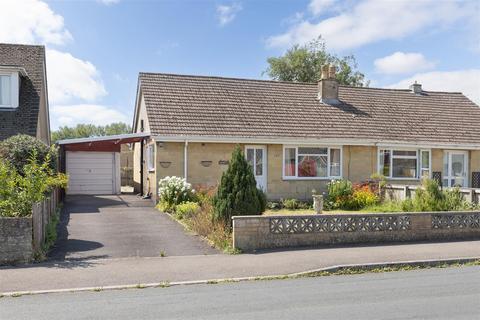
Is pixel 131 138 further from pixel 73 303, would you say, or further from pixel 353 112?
pixel 73 303

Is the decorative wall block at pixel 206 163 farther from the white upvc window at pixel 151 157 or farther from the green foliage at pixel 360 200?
the green foliage at pixel 360 200

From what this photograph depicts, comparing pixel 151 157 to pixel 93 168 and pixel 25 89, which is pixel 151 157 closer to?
pixel 93 168

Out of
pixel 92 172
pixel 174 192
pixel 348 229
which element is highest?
pixel 92 172

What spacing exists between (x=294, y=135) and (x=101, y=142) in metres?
9.03

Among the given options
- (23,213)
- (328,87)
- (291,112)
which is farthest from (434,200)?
(23,213)

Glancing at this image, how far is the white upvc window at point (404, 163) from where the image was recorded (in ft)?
67.7

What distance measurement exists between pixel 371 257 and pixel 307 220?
1816 mm

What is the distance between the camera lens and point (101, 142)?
21.2 metres

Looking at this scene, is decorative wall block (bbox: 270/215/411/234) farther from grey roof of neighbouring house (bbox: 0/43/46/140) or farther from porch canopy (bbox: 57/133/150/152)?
grey roof of neighbouring house (bbox: 0/43/46/140)

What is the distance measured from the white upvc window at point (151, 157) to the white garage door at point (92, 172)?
2.64 metres

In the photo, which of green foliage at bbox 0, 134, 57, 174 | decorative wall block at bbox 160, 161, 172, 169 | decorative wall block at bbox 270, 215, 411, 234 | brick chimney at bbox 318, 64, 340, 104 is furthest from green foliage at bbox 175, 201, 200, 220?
brick chimney at bbox 318, 64, 340, 104

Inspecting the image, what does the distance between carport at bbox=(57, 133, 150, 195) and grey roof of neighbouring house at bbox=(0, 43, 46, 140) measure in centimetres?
362

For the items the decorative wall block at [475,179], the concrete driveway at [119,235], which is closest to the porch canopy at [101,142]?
the concrete driveway at [119,235]

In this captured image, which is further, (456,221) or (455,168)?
(455,168)
